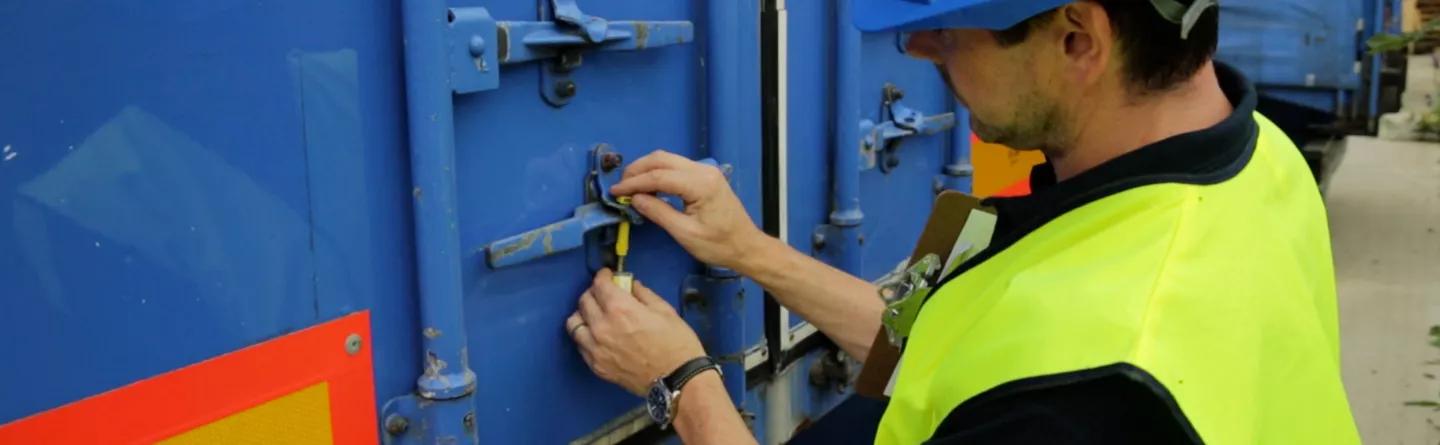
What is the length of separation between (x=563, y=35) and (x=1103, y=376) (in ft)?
2.86

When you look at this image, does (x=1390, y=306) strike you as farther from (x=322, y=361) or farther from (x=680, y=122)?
(x=322, y=361)

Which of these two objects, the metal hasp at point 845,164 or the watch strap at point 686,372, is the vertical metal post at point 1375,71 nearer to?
the metal hasp at point 845,164

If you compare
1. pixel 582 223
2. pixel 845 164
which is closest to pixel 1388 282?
pixel 845 164

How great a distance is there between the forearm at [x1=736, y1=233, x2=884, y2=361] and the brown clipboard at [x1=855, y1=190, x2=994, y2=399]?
107 millimetres

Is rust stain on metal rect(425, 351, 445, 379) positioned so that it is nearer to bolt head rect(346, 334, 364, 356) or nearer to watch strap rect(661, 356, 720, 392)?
bolt head rect(346, 334, 364, 356)

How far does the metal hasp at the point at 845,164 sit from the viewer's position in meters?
2.40

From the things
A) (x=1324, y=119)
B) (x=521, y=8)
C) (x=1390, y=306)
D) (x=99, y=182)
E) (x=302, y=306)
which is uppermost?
(x=521, y=8)

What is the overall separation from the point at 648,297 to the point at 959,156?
126 centimetres

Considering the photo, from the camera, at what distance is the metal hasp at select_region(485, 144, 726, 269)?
5.50 ft

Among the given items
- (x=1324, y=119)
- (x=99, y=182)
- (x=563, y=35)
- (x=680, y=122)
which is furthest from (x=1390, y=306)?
(x=99, y=182)

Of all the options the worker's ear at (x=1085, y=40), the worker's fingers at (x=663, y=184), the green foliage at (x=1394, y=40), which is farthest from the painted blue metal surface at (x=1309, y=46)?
the worker's ear at (x=1085, y=40)

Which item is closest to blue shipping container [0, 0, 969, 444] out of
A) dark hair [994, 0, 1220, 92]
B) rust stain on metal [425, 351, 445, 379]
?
rust stain on metal [425, 351, 445, 379]

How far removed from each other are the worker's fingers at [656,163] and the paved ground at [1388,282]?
3618 mm

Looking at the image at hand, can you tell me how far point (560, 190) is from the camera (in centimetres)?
178
